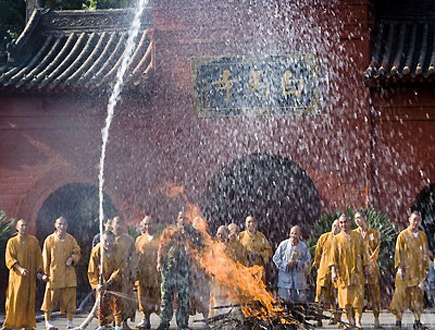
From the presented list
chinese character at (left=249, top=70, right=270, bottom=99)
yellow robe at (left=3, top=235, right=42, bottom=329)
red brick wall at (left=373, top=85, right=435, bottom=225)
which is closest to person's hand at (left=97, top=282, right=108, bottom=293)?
yellow robe at (left=3, top=235, right=42, bottom=329)

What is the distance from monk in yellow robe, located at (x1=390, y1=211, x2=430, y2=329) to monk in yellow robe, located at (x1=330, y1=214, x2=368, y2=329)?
58 cm

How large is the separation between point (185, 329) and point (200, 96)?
5.97 meters

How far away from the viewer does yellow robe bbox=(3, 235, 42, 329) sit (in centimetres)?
1590

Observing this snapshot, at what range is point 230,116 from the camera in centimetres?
1975

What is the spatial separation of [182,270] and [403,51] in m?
6.70

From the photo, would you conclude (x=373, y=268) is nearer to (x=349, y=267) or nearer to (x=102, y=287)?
(x=349, y=267)

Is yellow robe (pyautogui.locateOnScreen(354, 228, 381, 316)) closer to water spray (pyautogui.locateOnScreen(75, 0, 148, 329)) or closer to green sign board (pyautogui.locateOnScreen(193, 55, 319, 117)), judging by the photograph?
green sign board (pyautogui.locateOnScreen(193, 55, 319, 117))

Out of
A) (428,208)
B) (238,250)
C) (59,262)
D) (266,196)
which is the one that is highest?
(266,196)

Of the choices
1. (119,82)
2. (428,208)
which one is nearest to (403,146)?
(428,208)

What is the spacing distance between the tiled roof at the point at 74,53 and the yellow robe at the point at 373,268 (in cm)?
550

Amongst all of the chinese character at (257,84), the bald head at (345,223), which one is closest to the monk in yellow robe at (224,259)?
the bald head at (345,223)

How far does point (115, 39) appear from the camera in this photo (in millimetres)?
21422

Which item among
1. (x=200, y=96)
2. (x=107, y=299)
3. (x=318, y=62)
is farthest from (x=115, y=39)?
(x=107, y=299)

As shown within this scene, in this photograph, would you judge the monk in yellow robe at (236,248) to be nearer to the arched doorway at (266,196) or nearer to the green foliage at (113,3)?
the arched doorway at (266,196)
